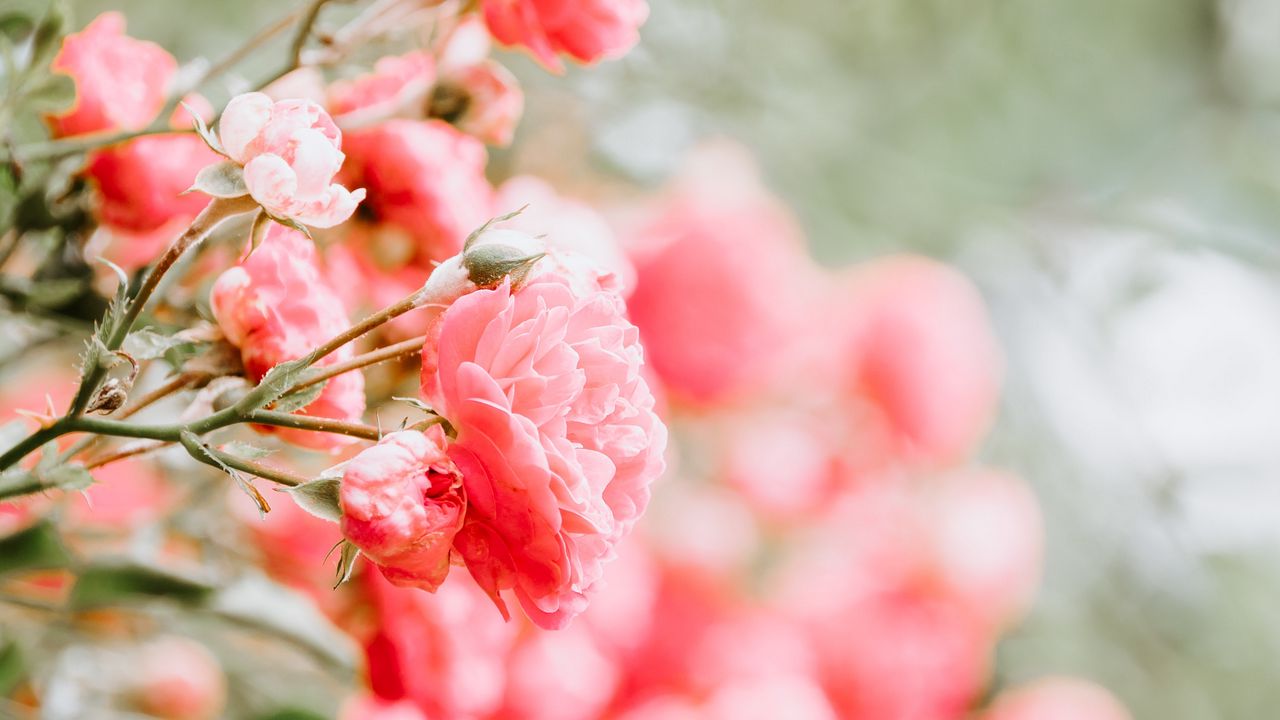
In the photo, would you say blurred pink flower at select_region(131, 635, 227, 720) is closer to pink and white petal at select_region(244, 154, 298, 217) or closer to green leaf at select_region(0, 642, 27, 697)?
green leaf at select_region(0, 642, 27, 697)

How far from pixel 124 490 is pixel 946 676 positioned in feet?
1.53

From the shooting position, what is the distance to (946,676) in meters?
0.62

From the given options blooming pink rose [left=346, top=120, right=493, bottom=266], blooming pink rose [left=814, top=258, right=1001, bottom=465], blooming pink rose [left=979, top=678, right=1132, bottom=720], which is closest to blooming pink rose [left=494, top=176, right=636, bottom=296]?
blooming pink rose [left=346, top=120, right=493, bottom=266]

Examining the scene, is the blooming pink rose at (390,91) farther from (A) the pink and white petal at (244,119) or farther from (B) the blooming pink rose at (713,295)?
(B) the blooming pink rose at (713,295)

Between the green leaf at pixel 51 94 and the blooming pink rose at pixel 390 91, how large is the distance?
0.06m

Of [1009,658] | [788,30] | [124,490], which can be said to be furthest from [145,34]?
[1009,658]

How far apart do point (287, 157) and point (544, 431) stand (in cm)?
7

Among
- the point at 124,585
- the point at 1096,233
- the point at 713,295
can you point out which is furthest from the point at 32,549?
the point at 1096,233

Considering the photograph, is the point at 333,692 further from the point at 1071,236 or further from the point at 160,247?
the point at 1071,236

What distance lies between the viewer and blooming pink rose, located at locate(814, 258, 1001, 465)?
0.66 meters

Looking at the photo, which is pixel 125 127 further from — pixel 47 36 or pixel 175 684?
pixel 175 684

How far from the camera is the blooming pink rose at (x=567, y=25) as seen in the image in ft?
0.81

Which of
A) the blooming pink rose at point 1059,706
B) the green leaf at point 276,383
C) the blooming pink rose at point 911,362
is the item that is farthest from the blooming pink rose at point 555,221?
the blooming pink rose at point 1059,706

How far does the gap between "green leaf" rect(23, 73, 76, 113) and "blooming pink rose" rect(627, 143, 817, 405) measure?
0.30 metres
